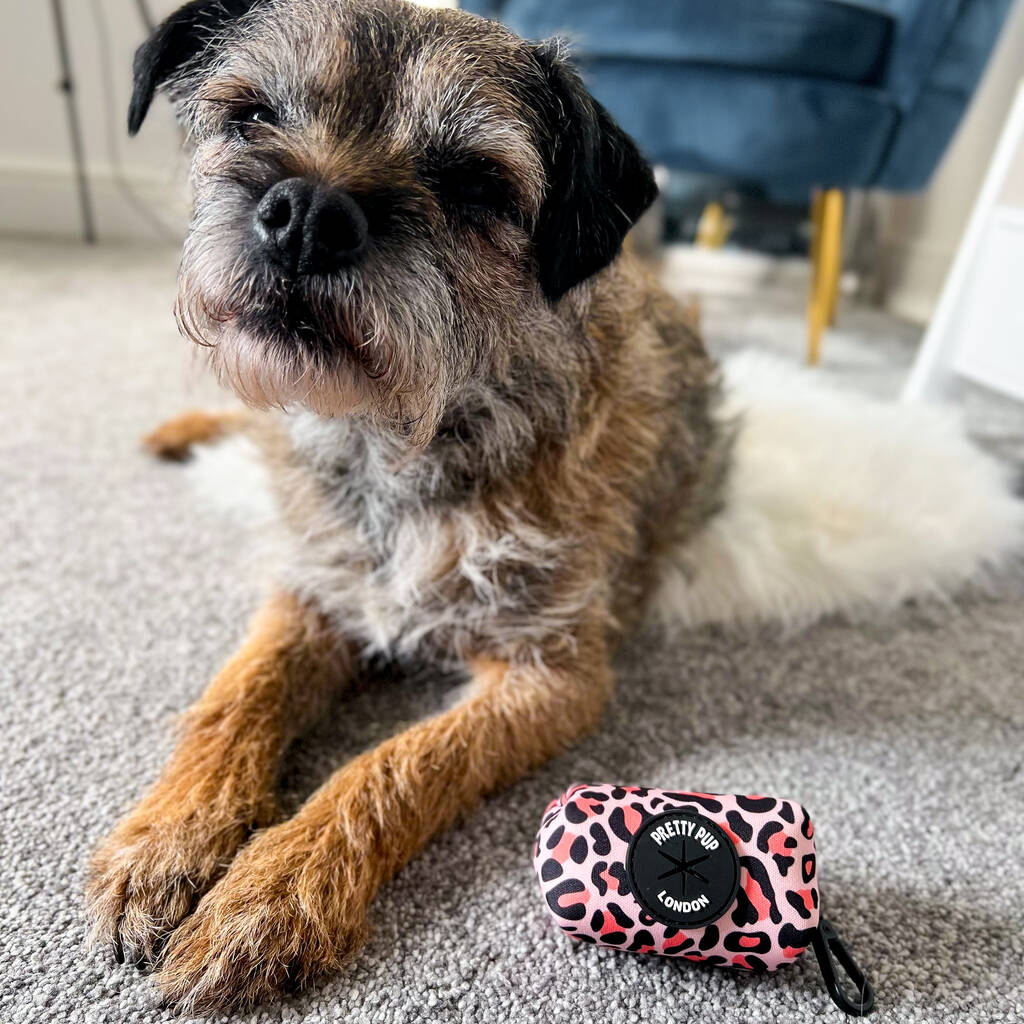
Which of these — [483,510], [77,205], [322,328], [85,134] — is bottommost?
[77,205]

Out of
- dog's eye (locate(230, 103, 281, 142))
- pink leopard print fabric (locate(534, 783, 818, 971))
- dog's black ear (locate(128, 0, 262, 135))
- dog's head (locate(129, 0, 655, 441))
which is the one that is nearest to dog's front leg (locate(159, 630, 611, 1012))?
pink leopard print fabric (locate(534, 783, 818, 971))

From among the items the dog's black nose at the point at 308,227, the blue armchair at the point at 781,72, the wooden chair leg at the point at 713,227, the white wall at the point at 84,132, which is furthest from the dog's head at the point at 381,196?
the wooden chair leg at the point at 713,227

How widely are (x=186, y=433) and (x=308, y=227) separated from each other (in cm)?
123

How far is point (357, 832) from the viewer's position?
102 centimetres

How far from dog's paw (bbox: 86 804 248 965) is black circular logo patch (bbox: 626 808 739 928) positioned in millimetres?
468

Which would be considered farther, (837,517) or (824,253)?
(824,253)

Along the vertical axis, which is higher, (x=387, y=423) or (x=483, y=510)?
(x=387, y=423)

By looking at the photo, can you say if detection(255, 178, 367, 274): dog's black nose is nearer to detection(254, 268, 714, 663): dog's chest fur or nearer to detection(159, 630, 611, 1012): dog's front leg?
detection(254, 268, 714, 663): dog's chest fur

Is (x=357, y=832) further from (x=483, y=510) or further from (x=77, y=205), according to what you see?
(x=77, y=205)

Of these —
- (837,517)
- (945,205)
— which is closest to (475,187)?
(837,517)

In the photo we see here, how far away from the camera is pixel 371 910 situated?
3.28ft

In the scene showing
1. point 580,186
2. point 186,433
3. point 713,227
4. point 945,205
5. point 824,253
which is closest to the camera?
point 580,186

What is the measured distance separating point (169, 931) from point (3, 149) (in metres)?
4.24

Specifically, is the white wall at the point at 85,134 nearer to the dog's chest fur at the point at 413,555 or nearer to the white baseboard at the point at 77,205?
the white baseboard at the point at 77,205
